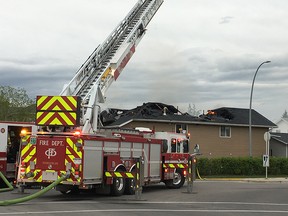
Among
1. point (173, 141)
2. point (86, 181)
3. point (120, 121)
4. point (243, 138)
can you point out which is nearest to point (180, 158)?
point (173, 141)

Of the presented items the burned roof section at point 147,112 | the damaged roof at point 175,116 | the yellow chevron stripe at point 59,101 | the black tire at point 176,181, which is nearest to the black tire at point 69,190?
the yellow chevron stripe at point 59,101

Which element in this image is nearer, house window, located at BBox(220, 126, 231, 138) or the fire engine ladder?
the fire engine ladder

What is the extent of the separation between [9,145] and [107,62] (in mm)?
5121

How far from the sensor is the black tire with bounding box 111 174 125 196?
15.9 m

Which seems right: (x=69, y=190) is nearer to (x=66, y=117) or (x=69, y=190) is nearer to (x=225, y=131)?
(x=66, y=117)

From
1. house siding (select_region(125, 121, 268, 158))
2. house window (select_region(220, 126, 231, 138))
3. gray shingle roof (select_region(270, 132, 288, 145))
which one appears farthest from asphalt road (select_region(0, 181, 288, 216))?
gray shingle roof (select_region(270, 132, 288, 145))

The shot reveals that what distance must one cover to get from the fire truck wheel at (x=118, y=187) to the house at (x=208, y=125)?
2083cm

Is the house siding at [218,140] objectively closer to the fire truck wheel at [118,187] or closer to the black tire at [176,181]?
the black tire at [176,181]

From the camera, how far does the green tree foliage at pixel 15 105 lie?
164 feet

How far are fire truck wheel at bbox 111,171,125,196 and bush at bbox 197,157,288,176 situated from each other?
605 inches

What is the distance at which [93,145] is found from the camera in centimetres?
1502

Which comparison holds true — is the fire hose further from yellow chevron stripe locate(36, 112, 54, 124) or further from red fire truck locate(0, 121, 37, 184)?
red fire truck locate(0, 121, 37, 184)

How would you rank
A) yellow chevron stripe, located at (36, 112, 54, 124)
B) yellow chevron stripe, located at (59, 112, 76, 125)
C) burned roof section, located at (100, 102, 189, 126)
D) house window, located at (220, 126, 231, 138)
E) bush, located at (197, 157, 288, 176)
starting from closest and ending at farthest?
yellow chevron stripe, located at (59, 112, 76, 125) < yellow chevron stripe, located at (36, 112, 54, 124) < bush, located at (197, 157, 288, 176) < burned roof section, located at (100, 102, 189, 126) < house window, located at (220, 126, 231, 138)

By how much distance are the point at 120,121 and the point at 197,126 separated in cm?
706
